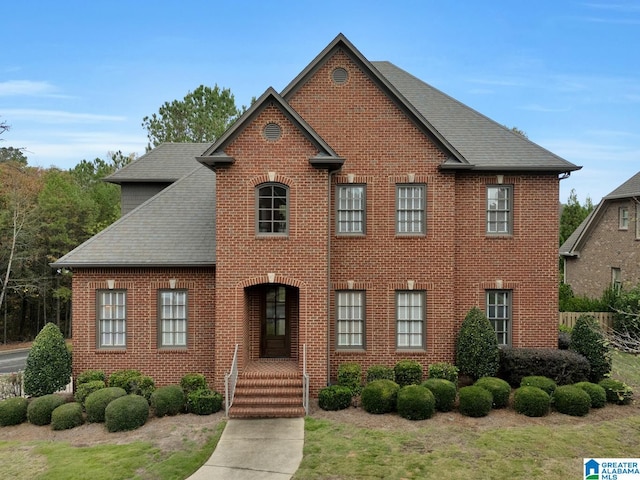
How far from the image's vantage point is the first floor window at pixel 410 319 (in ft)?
46.9

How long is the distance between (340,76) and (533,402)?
36.4 feet

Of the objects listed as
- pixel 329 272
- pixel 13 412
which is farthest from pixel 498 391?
pixel 13 412

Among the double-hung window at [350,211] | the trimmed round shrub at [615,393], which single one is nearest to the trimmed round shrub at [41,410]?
the double-hung window at [350,211]

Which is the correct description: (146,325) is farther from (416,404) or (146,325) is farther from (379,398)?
(416,404)

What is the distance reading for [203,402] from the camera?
1193 cm

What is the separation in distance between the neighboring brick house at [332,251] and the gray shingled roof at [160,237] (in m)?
A: 0.06

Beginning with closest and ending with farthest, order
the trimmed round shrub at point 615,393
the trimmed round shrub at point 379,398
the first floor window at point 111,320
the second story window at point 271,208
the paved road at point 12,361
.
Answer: the trimmed round shrub at point 379,398, the trimmed round shrub at point 615,393, the second story window at point 271,208, the first floor window at point 111,320, the paved road at point 12,361

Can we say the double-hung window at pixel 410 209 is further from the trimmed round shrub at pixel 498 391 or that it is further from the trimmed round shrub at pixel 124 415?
the trimmed round shrub at pixel 124 415

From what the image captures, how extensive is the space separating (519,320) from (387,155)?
7.13 metres

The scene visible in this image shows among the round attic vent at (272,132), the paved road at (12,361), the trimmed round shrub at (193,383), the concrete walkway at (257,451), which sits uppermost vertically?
the round attic vent at (272,132)

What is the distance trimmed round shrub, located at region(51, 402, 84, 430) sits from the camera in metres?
11.5

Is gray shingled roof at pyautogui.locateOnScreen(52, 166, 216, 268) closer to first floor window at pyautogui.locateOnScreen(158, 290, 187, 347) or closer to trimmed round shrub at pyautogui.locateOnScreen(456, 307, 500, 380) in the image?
first floor window at pyautogui.locateOnScreen(158, 290, 187, 347)

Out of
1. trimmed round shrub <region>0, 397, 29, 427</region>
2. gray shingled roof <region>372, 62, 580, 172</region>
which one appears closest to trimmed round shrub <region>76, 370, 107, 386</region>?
trimmed round shrub <region>0, 397, 29, 427</region>

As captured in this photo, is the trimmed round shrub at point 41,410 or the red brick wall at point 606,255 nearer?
the trimmed round shrub at point 41,410
